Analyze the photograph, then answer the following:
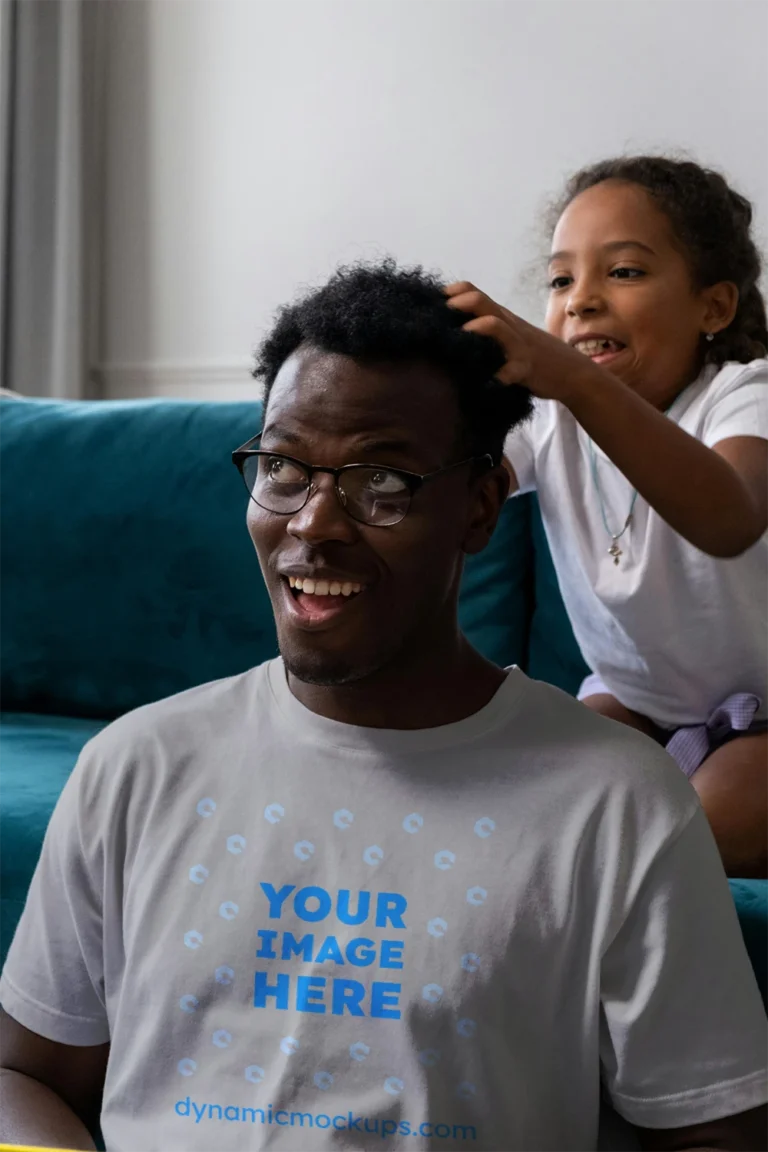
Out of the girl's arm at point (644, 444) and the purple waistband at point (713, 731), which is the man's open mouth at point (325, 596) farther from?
the purple waistband at point (713, 731)

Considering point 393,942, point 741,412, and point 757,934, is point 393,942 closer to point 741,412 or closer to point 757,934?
point 757,934

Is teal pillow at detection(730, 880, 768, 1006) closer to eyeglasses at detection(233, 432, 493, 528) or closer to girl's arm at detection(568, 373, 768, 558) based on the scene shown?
girl's arm at detection(568, 373, 768, 558)

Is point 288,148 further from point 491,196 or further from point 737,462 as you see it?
point 737,462

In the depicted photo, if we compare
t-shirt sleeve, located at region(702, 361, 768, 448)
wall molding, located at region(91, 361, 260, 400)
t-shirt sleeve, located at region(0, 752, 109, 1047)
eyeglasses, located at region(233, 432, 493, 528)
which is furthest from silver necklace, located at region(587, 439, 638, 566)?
wall molding, located at region(91, 361, 260, 400)

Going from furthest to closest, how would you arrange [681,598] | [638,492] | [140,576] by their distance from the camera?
[140,576] → [681,598] → [638,492]

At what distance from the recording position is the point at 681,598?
1.46m

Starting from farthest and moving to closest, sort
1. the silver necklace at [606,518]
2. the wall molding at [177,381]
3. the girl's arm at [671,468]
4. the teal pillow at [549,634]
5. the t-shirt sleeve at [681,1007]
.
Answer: the wall molding at [177,381]
the teal pillow at [549,634]
the silver necklace at [606,518]
the girl's arm at [671,468]
the t-shirt sleeve at [681,1007]

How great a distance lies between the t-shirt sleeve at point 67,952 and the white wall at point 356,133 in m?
2.08

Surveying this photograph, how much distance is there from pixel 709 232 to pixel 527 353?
672mm

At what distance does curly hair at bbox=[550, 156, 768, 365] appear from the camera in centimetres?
156

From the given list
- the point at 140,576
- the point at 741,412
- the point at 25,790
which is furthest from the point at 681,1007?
the point at 140,576

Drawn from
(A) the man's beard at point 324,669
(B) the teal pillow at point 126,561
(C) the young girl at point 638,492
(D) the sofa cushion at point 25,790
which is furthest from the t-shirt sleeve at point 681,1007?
(B) the teal pillow at point 126,561

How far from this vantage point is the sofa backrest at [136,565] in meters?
1.87

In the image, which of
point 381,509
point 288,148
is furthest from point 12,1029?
point 288,148
